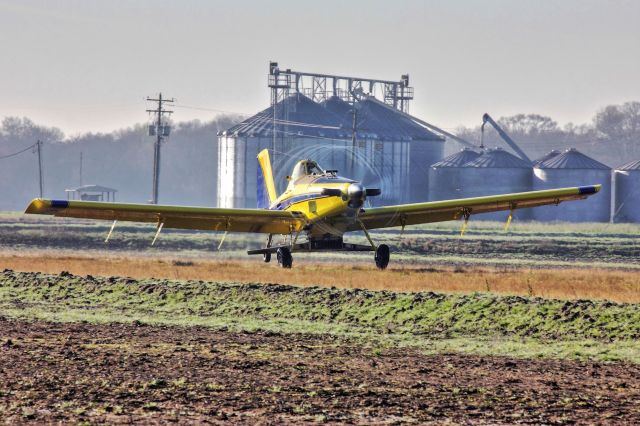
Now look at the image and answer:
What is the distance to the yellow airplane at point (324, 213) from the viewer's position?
113ft

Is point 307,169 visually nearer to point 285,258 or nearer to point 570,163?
point 285,258

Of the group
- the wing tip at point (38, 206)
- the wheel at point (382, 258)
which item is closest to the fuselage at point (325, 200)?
the wheel at point (382, 258)

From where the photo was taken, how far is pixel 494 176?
109500 millimetres

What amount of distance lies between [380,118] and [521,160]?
55.3 ft

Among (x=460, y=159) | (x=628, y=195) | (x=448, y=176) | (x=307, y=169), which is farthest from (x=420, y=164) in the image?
(x=307, y=169)

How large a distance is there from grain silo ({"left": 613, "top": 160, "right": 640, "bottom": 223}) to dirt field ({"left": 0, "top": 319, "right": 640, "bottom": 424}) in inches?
3709

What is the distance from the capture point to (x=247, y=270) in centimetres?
3500

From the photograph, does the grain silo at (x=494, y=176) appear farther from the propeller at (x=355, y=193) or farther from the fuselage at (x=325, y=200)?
the propeller at (x=355, y=193)

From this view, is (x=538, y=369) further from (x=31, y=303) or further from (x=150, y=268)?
(x=150, y=268)

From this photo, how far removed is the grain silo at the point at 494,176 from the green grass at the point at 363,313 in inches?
3255

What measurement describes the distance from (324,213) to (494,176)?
76.0 metres

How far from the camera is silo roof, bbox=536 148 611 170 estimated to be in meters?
108

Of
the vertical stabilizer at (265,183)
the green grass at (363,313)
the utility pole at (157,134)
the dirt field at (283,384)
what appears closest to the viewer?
the dirt field at (283,384)

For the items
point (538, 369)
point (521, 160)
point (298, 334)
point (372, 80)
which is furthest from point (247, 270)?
point (372, 80)
